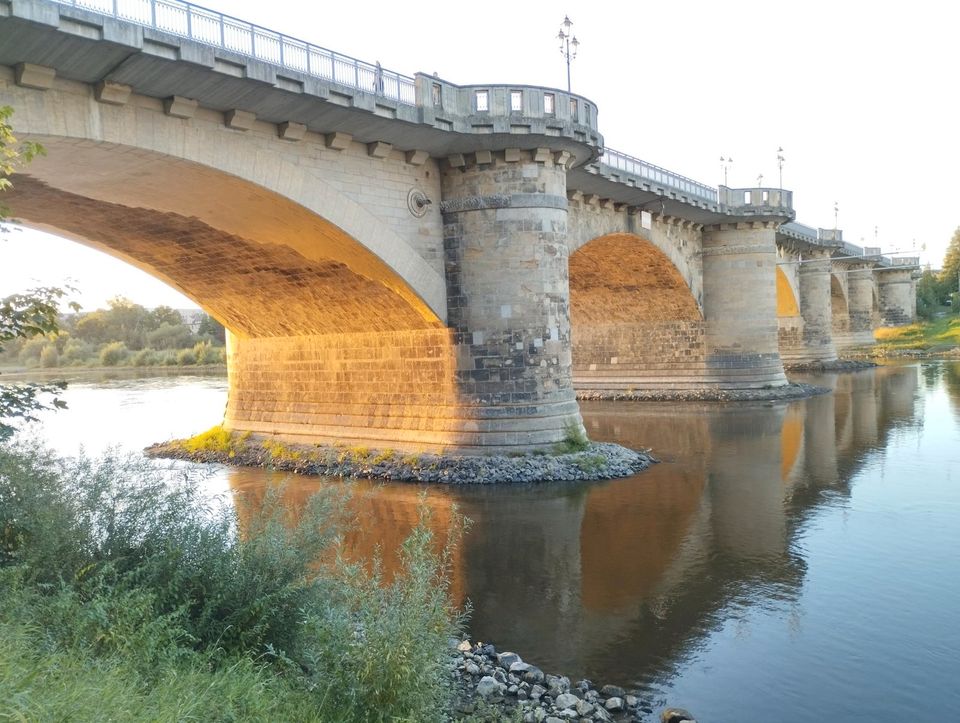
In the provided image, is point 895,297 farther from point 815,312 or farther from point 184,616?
point 184,616

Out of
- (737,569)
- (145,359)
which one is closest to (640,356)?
(737,569)

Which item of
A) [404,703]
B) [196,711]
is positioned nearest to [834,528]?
[404,703]

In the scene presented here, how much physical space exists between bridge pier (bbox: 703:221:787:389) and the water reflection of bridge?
9.31 m

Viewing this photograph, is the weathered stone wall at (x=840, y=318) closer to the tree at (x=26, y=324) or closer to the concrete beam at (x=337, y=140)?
the concrete beam at (x=337, y=140)

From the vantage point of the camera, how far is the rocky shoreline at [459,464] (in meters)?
15.7

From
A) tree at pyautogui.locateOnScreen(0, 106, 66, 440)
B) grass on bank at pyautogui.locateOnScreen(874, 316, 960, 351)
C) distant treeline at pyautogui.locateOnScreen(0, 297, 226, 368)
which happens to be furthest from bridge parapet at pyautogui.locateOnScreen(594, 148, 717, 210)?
distant treeline at pyautogui.locateOnScreen(0, 297, 226, 368)

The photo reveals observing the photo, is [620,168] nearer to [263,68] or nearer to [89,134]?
[263,68]

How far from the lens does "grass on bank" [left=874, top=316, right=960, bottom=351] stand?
2260 inches

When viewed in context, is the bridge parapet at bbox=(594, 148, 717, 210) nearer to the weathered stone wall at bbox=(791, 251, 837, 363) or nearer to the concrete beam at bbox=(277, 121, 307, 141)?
the concrete beam at bbox=(277, 121, 307, 141)

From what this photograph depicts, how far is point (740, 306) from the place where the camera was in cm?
3120

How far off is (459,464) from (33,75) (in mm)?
9407

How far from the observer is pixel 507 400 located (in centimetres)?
1678

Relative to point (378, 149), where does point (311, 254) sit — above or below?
below

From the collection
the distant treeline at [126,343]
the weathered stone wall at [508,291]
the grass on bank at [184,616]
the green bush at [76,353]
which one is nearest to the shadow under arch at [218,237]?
the weathered stone wall at [508,291]
